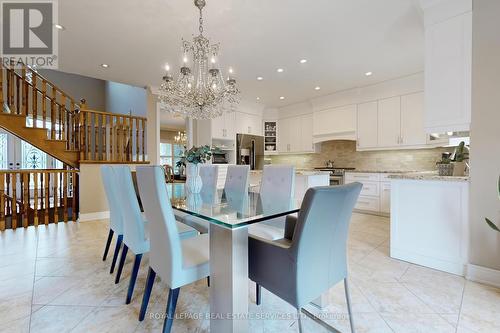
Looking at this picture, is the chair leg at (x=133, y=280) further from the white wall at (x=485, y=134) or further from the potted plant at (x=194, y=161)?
the white wall at (x=485, y=134)

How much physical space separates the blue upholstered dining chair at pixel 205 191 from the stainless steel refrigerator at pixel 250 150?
2573 millimetres

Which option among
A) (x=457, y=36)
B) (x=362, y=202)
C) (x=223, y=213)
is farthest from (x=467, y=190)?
(x=362, y=202)

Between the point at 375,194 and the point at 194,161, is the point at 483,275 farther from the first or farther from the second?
the point at 194,161

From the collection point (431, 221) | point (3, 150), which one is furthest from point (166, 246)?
point (3, 150)

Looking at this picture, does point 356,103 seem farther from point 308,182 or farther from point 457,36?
point 457,36

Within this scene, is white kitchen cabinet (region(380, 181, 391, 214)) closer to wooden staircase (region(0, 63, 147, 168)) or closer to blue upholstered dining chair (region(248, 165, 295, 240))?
blue upholstered dining chair (region(248, 165, 295, 240))

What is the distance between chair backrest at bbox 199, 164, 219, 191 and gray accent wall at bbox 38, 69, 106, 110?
5.87 m

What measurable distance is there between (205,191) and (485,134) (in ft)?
8.75

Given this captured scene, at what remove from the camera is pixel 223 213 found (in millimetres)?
1479

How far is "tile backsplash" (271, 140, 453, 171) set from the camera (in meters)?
4.34

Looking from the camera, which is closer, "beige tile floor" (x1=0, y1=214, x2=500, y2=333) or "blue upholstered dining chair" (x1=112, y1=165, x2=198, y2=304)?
→ "beige tile floor" (x1=0, y1=214, x2=500, y2=333)

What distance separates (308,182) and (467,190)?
6.21 ft

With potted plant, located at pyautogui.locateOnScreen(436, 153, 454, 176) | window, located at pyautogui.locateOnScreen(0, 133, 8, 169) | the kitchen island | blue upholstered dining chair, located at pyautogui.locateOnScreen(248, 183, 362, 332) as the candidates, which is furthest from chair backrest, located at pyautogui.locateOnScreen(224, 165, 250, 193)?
window, located at pyautogui.locateOnScreen(0, 133, 8, 169)

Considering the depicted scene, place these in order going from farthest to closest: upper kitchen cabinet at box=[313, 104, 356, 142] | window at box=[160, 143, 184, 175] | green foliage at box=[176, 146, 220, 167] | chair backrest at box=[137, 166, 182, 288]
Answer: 1. window at box=[160, 143, 184, 175]
2. upper kitchen cabinet at box=[313, 104, 356, 142]
3. green foliage at box=[176, 146, 220, 167]
4. chair backrest at box=[137, 166, 182, 288]
